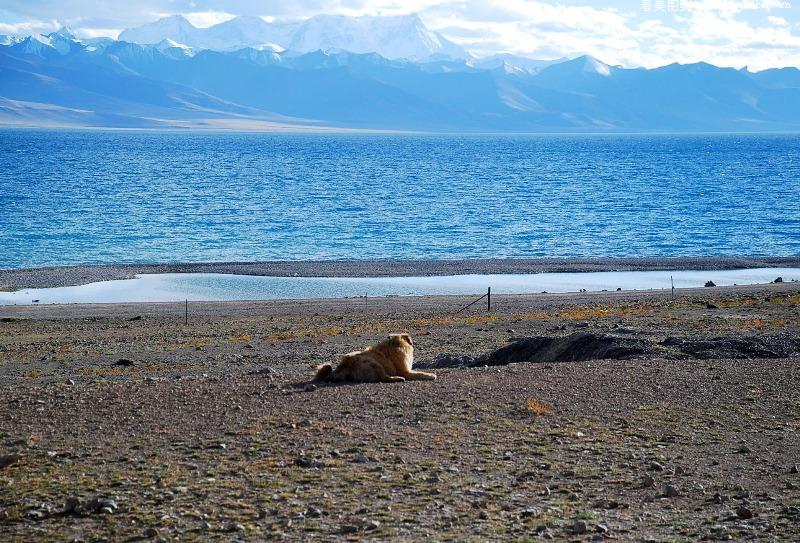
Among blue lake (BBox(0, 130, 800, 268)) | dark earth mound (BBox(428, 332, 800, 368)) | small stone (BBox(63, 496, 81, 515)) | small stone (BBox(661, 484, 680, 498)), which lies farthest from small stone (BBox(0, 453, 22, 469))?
blue lake (BBox(0, 130, 800, 268))

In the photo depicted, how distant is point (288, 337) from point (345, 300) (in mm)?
11002

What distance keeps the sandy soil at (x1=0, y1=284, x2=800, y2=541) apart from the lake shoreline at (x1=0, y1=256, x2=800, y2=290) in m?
25.7

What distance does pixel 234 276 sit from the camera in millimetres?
43750

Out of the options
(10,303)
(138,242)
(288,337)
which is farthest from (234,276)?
(288,337)

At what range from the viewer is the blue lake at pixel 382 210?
179ft

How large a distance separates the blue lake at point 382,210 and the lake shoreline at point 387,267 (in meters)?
2.78

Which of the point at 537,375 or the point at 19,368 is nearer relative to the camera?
the point at 537,375

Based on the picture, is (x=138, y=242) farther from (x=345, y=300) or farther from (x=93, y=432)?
(x=93, y=432)

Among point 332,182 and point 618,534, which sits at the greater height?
point 332,182

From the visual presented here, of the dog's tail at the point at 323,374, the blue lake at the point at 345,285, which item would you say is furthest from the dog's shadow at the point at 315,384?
the blue lake at the point at 345,285

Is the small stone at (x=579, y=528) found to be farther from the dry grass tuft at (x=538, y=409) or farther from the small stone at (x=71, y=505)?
the dry grass tuft at (x=538, y=409)

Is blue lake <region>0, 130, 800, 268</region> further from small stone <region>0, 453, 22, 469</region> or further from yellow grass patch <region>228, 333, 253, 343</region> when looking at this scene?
small stone <region>0, 453, 22, 469</region>

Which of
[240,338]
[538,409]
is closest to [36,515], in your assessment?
[538,409]

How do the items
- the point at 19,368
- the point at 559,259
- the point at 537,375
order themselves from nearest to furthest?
the point at 537,375 → the point at 19,368 → the point at 559,259
